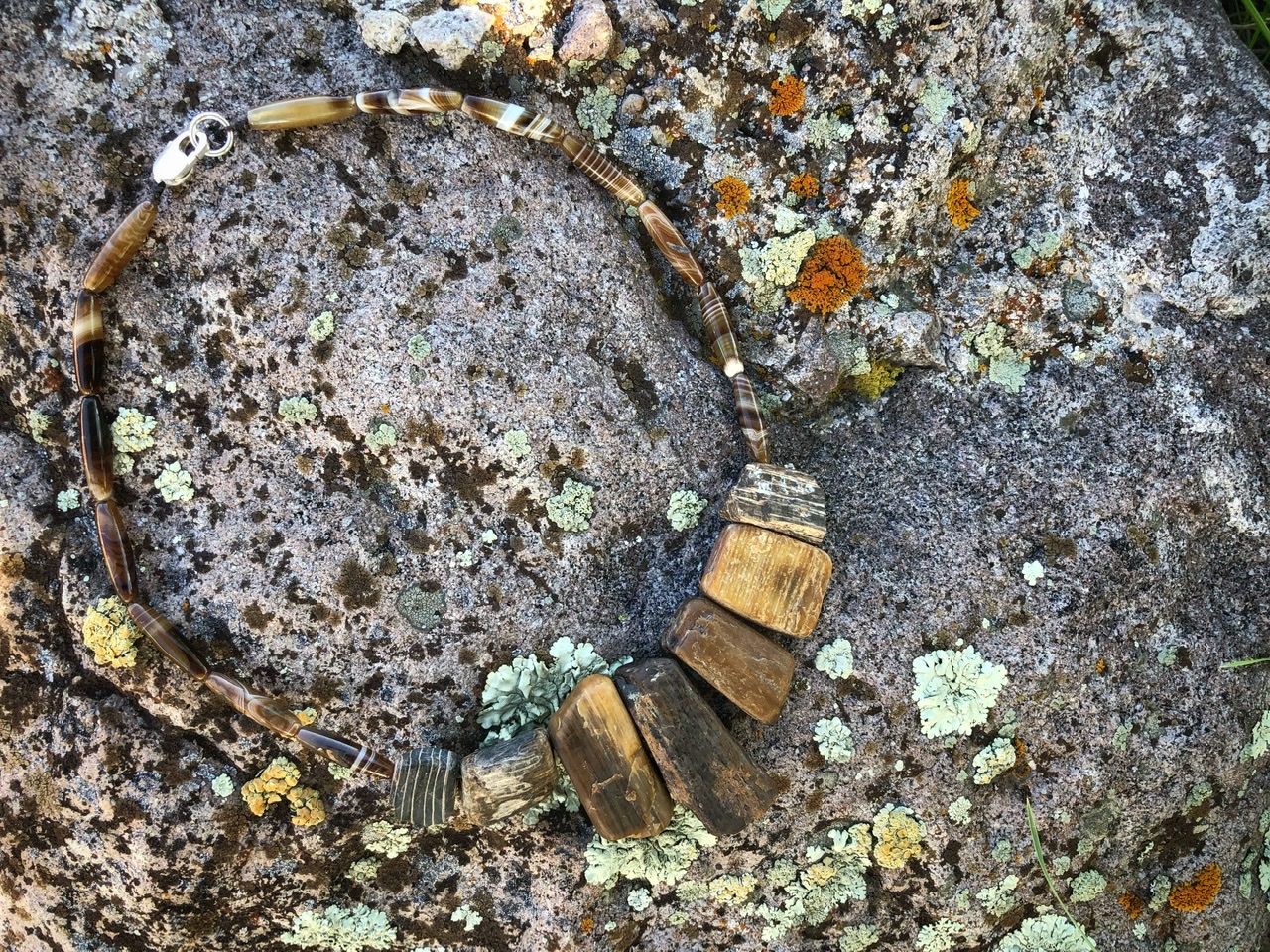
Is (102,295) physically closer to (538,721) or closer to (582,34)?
(582,34)

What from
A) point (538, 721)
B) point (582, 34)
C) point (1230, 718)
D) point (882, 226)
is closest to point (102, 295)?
point (582, 34)

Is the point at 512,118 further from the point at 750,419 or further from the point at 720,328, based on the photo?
the point at 750,419

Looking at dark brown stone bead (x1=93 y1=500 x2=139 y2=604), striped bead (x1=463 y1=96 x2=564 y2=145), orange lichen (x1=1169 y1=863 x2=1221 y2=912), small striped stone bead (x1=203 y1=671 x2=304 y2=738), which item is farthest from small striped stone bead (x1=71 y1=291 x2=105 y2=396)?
orange lichen (x1=1169 y1=863 x2=1221 y2=912)

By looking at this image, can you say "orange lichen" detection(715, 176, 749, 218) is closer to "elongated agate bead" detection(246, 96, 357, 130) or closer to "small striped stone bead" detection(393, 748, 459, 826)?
"elongated agate bead" detection(246, 96, 357, 130)

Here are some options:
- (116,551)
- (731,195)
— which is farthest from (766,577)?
(116,551)

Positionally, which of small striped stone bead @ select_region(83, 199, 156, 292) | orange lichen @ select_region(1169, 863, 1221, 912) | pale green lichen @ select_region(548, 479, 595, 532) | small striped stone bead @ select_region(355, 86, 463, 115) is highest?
small striped stone bead @ select_region(355, 86, 463, 115)

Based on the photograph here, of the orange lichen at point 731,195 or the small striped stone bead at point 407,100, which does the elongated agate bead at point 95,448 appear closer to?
the small striped stone bead at point 407,100
